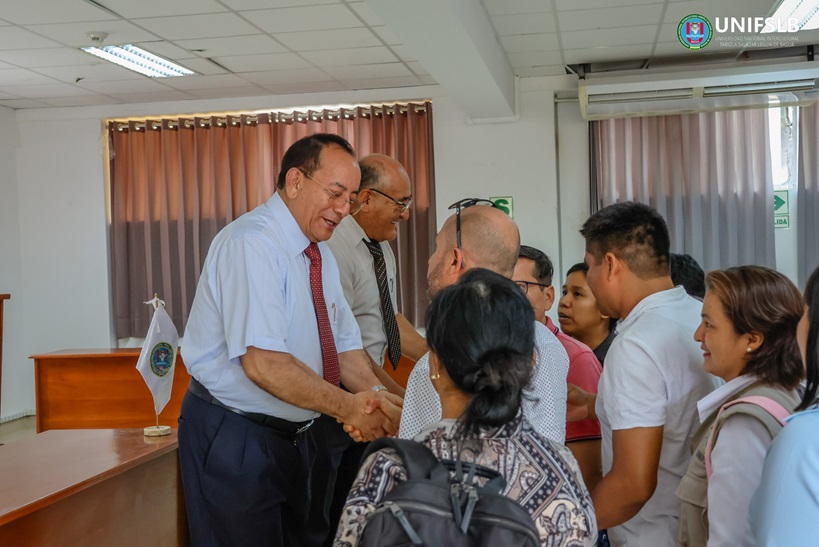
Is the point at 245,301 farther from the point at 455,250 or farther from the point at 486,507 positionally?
the point at 486,507

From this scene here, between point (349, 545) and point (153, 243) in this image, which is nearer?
point (349, 545)

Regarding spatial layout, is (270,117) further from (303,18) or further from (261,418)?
(261,418)

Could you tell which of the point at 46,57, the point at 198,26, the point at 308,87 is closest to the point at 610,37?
the point at 308,87

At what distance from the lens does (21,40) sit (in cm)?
525

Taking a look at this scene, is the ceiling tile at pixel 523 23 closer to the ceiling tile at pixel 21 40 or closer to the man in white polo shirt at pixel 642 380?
Answer: the ceiling tile at pixel 21 40

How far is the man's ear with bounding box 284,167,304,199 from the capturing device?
2.34 m

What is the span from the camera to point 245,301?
6.79 feet

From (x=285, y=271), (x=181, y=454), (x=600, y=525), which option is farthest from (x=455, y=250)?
(x=181, y=454)

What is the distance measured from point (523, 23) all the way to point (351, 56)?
4.49 feet

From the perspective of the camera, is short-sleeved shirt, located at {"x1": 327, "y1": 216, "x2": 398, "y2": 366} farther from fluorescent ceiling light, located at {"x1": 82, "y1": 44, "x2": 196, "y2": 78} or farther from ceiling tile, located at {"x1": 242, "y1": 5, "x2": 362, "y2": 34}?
fluorescent ceiling light, located at {"x1": 82, "y1": 44, "x2": 196, "y2": 78}

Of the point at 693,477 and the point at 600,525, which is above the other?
the point at 693,477

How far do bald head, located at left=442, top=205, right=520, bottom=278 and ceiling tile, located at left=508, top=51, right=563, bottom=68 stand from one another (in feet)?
14.7

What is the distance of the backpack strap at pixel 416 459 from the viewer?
115 centimetres

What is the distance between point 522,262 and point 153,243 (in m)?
5.30
